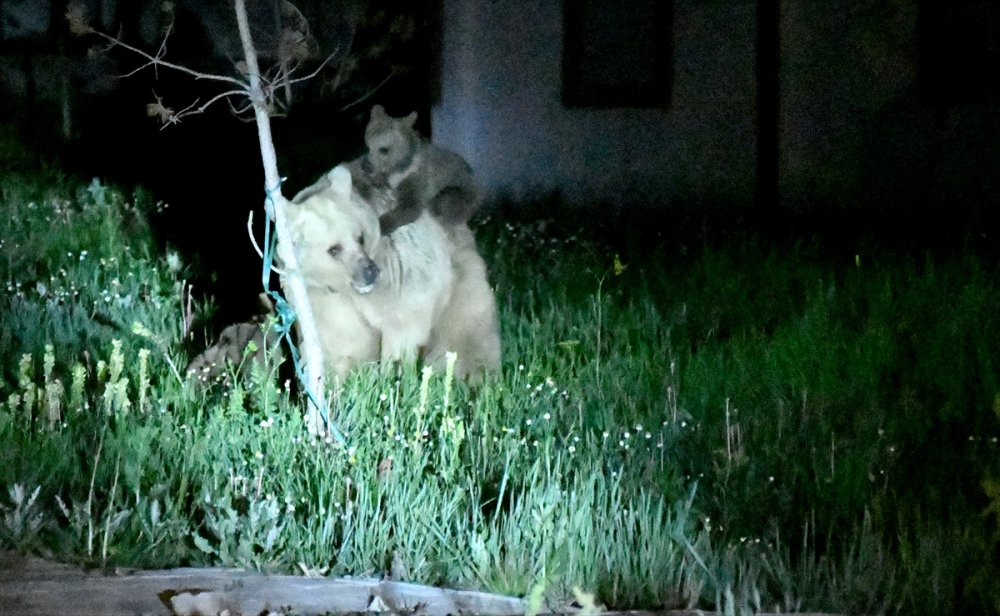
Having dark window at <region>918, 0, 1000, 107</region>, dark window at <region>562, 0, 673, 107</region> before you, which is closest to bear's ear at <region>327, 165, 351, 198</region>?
dark window at <region>562, 0, 673, 107</region>

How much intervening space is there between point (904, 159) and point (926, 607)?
308 inches

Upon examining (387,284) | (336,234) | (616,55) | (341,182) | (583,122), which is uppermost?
(616,55)

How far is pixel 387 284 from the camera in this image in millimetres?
5125

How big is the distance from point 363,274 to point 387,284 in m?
0.33

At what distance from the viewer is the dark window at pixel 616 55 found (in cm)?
1129

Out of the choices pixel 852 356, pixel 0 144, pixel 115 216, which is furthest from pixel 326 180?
pixel 0 144

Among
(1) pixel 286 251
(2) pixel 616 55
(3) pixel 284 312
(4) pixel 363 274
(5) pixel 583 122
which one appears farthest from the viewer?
(2) pixel 616 55

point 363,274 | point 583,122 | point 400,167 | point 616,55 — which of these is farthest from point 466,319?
point 616,55

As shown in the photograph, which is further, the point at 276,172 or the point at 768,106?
the point at 768,106

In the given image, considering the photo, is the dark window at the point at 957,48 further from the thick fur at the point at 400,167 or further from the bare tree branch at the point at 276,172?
the bare tree branch at the point at 276,172

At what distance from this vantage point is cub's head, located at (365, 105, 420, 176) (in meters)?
5.15

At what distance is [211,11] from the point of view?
14516 millimetres

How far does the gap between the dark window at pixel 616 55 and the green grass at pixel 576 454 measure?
14.1 feet

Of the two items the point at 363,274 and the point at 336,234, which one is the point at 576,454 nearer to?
the point at 363,274
